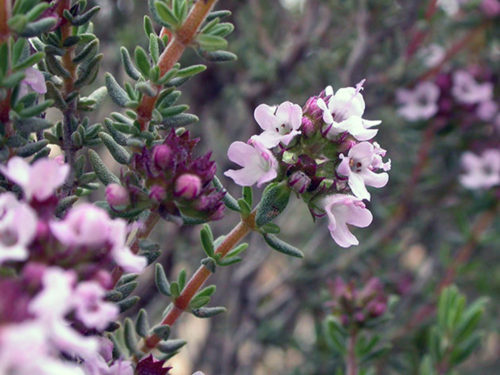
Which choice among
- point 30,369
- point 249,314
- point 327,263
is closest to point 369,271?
point 327,263

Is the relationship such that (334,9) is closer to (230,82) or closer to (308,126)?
(230,82)

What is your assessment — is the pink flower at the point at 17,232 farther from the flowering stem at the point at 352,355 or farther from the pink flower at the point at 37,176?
the flowering stem at the point at 352,355

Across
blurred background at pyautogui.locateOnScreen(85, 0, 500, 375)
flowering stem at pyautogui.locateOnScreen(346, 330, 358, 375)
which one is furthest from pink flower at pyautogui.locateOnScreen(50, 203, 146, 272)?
blurred background at pyautogui.locateOnScreen(85, 0, 500, 375)

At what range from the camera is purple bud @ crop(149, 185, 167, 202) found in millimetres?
1055

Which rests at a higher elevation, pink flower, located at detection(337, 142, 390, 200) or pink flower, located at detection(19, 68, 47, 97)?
pink flower, located at detection(19, 68, 47, 97)

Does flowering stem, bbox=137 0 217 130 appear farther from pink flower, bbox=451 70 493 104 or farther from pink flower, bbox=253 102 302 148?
pink flower, bbox=451 70 493 104

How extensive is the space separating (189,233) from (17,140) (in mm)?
1864

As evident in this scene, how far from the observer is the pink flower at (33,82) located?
1.10m

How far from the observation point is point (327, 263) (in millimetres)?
2920

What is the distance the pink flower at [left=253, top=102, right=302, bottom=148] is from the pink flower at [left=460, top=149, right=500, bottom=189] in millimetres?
1714

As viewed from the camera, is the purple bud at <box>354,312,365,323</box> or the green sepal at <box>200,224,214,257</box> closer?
the green sepal at <box>200,224,214,257</box>

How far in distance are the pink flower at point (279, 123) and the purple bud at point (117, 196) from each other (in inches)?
10.4

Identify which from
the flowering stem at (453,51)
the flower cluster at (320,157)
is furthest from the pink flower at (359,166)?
the flowering stem at (453,51)

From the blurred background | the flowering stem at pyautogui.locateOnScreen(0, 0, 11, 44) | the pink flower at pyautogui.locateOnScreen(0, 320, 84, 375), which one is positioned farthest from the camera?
the blurred background
